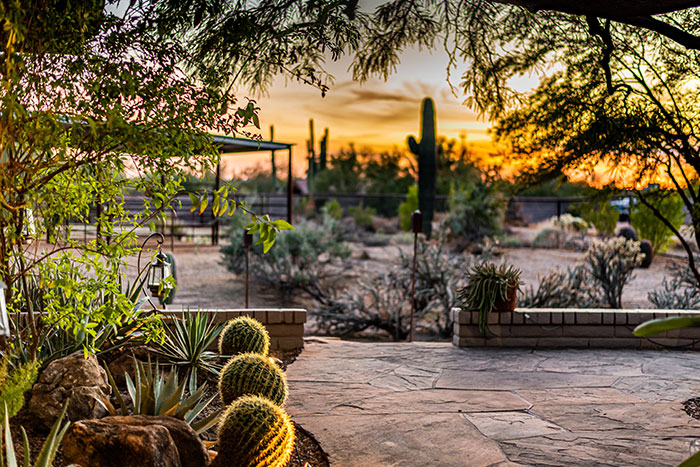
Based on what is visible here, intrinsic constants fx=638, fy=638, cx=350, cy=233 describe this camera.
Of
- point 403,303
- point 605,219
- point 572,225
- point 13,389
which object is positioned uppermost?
point 605,219

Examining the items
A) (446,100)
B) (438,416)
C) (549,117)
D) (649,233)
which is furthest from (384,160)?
(438,416)

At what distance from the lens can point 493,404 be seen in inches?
179

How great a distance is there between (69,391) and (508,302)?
4245 millimetres

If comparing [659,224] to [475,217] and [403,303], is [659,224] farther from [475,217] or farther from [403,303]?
[403,303]

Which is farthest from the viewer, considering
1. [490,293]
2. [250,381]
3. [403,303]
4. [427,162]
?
[427,162]

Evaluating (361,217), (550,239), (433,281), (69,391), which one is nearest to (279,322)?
(69,391)

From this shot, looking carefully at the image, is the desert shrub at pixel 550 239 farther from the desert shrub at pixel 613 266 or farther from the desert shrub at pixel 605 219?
the desert shrub at pixel 613 266

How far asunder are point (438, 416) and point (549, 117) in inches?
141

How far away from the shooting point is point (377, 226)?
83.7 ft

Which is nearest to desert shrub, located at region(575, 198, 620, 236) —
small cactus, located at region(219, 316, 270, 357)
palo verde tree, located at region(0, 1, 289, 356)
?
small cactus, located at region(219, 316, 270, 357)

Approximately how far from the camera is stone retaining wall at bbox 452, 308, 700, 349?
6.49 meters

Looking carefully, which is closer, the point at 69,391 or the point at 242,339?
the point at 69,391

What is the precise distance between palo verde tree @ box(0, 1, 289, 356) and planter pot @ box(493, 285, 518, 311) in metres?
3.64

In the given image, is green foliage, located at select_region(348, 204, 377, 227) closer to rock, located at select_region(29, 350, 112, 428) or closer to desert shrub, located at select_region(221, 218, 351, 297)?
desert shrub, located at select_region(221, 218, 351, 297)
